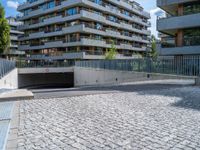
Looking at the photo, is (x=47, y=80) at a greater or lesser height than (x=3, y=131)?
lesser

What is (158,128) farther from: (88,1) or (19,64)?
(88,1)

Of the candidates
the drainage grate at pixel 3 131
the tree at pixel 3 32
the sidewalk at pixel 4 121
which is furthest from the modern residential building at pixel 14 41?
the drainage grate at pixel 3 131

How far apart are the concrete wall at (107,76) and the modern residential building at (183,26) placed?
6708 millimetres

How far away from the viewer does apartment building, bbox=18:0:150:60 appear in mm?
43031

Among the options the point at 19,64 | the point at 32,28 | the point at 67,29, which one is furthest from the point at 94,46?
the point at 32,28

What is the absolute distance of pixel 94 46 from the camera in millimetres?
45156

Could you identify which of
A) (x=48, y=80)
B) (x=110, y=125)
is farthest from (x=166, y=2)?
(x=48, y=80)

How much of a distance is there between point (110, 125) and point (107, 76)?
20142 millimetres

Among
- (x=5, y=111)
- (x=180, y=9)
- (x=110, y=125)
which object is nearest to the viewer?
(x=110, y=125)

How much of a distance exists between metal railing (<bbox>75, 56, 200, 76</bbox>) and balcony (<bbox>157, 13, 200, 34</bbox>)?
6.95 m

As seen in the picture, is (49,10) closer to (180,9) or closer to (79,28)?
(79,28)

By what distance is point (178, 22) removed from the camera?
24203 mm

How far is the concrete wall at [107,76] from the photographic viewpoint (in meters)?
20.1

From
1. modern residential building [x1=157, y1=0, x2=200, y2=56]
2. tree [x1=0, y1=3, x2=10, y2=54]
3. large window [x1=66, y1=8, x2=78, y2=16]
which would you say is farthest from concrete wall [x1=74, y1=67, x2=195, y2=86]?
large window [x1=66, y1=8, x2=78, y2=16]
